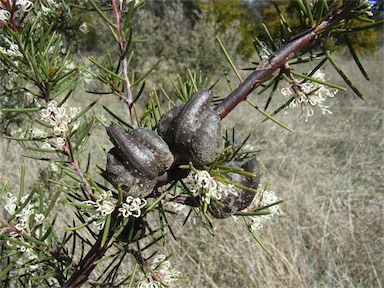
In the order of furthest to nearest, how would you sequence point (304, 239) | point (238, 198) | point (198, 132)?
1. point (304, 239)
2. point (238, 198)
3. point (198, 132)

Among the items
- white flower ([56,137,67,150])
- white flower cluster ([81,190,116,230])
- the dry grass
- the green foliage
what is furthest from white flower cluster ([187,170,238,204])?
the dry grass

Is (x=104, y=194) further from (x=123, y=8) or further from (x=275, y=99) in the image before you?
(x=275, y=99)

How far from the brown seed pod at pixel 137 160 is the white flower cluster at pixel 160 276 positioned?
0.19m

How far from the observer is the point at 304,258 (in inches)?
83.5

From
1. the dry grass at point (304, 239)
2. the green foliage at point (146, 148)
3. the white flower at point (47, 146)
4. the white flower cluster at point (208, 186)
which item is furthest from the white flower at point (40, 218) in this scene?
the dry grass at point (304, 239)

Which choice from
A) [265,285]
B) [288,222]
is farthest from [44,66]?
[288,222]

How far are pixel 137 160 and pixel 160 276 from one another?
0.27 m

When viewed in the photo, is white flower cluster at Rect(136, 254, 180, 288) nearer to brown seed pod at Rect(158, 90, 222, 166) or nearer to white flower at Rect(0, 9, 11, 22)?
brown seed pod at Rect(158, 90, 222, 166)

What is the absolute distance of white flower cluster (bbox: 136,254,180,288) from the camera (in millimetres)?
564

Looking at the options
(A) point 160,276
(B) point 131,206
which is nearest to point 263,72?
(B) point 131,206

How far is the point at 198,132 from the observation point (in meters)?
0.41

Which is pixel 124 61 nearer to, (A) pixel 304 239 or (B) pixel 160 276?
(B) pixel 160 276

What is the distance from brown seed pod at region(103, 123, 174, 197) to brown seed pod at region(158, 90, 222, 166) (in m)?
0.02

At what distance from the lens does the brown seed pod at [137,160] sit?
43cm
